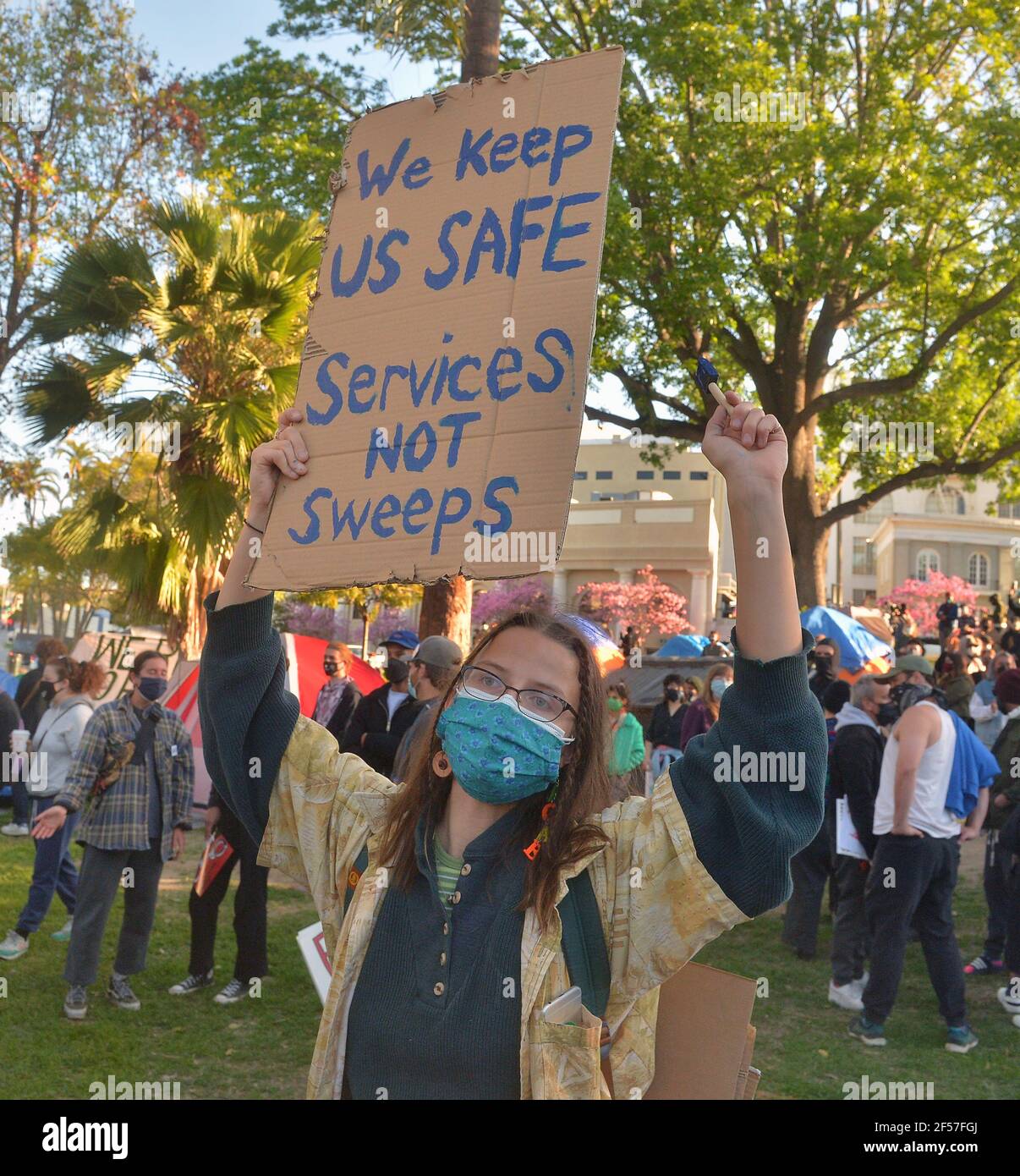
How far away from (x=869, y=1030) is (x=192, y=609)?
9.76m

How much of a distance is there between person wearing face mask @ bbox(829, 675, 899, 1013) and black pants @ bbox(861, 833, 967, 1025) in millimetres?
574

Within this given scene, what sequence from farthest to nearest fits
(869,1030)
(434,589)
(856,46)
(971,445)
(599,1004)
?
(971,445) → (856,46) → (434,589) → (869,1030) → (599,1004)

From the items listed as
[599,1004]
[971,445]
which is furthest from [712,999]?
[971,445]

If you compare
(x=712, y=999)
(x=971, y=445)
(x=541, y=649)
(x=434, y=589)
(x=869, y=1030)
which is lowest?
(x=869, y=1030)

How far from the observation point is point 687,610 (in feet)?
157

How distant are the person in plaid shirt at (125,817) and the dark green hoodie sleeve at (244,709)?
5.00 m

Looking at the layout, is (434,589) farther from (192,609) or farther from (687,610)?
(687,610)

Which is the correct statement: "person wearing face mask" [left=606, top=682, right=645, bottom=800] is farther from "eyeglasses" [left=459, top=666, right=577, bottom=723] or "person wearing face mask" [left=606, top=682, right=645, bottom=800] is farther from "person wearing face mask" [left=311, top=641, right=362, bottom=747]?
"eyeglasses" [left=459, top=666, right=577, bottom=723]

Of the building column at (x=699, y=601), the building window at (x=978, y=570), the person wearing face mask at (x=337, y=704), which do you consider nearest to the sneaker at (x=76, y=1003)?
the person wearing face mask at (x=337, y=704)

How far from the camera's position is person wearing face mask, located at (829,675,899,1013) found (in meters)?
7.50

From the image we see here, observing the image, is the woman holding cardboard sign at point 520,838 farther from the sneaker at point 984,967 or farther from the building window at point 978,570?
the building window at point 978,570

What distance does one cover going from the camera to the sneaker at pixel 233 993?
7.08 m
